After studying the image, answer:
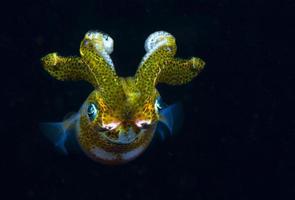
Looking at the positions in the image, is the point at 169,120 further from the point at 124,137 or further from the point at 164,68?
the point at 124,137

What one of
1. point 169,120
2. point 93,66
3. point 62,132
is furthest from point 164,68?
point 62,132

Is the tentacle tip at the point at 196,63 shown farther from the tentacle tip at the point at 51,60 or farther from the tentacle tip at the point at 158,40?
the tentacle tip at the point at 51,60

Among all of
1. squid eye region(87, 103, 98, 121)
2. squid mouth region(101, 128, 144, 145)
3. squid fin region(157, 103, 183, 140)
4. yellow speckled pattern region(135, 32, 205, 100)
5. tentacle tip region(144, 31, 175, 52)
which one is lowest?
squid fin region(157, 103, 183, 140)

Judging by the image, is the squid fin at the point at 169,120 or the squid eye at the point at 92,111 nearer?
the squid eye at the point at 92,111

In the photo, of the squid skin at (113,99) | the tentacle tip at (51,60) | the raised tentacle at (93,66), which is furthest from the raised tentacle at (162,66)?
the tentacle tip at (51,60)

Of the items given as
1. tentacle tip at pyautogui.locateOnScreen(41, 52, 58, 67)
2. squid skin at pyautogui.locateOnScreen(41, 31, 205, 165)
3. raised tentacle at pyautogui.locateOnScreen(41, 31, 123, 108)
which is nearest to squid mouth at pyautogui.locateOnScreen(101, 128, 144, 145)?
squid skin at pyautogui.locateOnScreen(41, 31, 205, 165)

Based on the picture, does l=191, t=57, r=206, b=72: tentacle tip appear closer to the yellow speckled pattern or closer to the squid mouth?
the yellow speckled pattern

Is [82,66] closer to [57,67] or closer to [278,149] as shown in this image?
[57,67]

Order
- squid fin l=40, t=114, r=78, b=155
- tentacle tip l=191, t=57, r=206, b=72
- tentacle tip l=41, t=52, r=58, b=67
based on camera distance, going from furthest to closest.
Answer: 1. squid fin l=40, t=114, r=78, b=155
2. tentacle tip l=191, t=57, r=206, b=72
3. tentacle tip l=41, t=52, r=58, b=67
